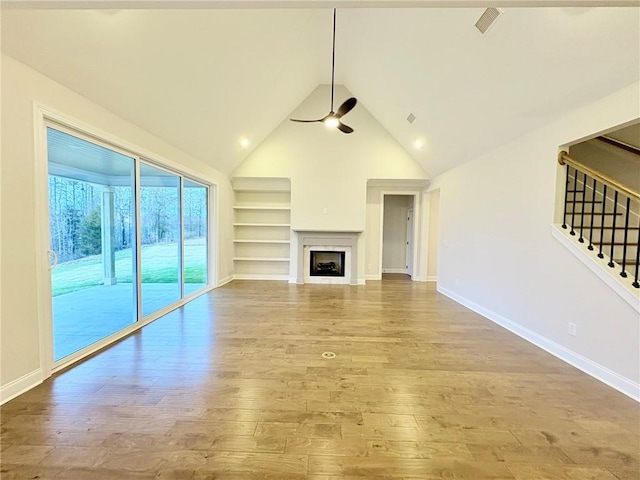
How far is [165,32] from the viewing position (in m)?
2.69

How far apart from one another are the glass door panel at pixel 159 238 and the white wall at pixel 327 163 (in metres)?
2.33

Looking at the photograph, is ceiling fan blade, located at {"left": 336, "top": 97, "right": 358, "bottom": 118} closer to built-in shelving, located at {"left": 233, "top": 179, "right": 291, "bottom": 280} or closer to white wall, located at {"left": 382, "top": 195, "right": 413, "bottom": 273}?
built-in shelving, located at {"left": 233, "top": 179, "right": 291, "bottom": 280}

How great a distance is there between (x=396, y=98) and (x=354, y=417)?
195 inches

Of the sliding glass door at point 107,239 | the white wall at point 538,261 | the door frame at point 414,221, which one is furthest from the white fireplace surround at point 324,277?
the sliding glass door at point 107,239

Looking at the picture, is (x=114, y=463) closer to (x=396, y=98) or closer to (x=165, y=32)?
(x=165, y=32)

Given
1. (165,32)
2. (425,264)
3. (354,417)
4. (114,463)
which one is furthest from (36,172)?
(425,264)

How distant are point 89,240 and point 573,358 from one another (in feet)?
17.0

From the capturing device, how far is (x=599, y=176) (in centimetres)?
262

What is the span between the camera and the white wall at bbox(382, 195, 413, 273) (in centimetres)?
823

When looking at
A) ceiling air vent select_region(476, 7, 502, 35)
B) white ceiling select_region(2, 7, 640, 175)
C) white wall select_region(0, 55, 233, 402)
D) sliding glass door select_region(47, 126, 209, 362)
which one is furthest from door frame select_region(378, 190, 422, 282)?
white wall select_region(0, 55, 233, 402)

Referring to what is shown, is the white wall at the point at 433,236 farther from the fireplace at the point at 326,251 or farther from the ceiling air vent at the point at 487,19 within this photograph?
the ceiling air vent at the point at 487,19

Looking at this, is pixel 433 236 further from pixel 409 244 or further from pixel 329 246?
pixel 329 246

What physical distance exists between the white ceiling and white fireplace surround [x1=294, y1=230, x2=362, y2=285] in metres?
2.53

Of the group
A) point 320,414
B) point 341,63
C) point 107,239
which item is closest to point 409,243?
point 341,63
